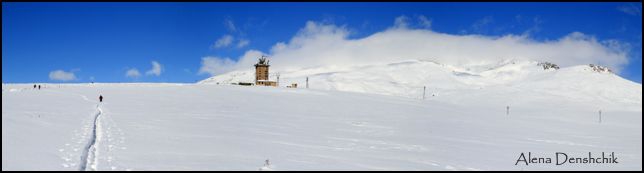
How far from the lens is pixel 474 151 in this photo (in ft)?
67.4

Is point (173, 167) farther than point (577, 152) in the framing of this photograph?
No

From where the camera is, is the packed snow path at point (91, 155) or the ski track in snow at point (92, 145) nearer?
the packed snow path at point (91, 155)

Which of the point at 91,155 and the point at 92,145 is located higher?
the point at 92,145

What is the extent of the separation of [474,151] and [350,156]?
597 centimetres

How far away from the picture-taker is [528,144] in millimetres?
25484

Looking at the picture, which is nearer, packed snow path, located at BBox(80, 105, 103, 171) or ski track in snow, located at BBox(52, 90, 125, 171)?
packed snow path, located at BBox(80, 105, 103, 171)

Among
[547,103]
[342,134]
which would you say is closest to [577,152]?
[342,134]

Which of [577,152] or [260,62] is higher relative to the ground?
[260,62]

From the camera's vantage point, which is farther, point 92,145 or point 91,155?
point 92,145

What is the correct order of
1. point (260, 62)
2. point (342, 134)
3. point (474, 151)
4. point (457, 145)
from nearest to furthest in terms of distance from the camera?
point (474, 151)
point (457, 145)
point (342, 134)
point (260, 62)

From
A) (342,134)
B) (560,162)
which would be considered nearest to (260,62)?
(342,134)

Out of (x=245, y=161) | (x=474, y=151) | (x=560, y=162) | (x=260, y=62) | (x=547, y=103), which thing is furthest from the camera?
(x=547, y=103)

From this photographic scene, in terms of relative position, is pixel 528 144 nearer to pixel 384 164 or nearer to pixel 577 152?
pixel 577 152

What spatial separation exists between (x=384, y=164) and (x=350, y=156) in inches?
74.3
